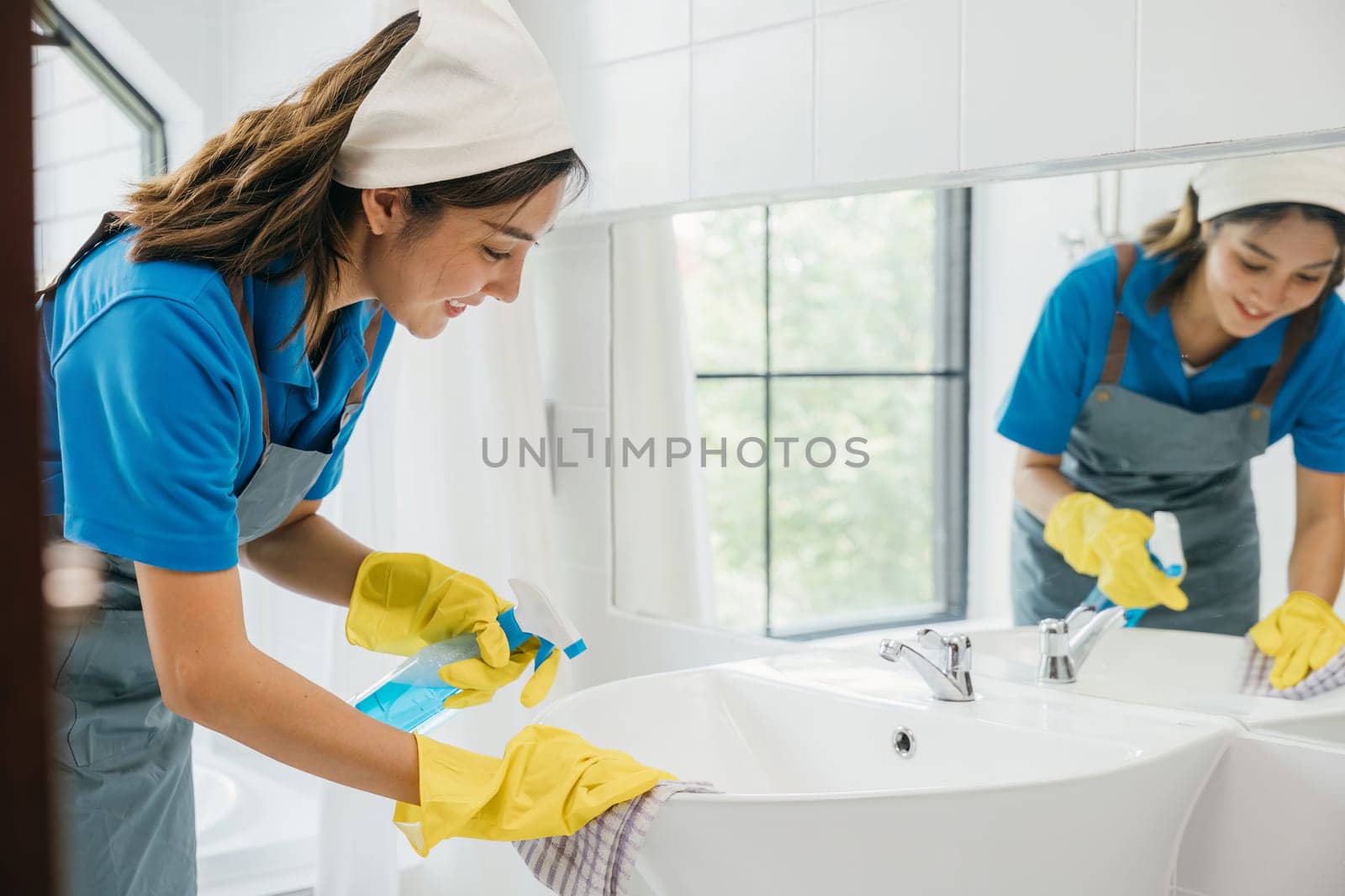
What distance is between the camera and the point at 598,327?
174 centimetres

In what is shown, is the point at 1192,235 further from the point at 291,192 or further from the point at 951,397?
the point at 291,192

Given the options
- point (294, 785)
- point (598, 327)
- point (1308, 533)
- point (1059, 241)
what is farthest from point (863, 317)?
point (294, 785)

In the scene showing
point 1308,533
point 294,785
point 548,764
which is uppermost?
point 1308,533

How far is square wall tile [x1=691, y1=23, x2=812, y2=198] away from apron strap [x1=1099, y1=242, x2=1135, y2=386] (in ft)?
1.23

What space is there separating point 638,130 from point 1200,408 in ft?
2.68

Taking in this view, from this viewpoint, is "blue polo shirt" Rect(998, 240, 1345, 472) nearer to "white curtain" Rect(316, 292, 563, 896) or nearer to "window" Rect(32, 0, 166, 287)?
"white curtain" Rect(316, 292, 563, 896)

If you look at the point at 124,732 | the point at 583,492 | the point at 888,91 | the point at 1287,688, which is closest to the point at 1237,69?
the point at 888,91

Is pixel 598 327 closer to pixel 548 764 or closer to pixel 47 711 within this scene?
pixel 548 764

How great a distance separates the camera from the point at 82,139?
248cm

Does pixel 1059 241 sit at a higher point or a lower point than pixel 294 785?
higher

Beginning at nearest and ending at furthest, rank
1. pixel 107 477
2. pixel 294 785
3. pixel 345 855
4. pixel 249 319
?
pixel 107 477
pixel 249 319
pixel 345 855
pixel 294 785

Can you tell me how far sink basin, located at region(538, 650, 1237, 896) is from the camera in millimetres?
876

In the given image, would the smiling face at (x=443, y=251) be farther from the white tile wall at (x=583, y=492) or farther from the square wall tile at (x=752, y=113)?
the white tile wall at (x=583, y=492)

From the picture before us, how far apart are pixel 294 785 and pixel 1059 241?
5.85 ft
